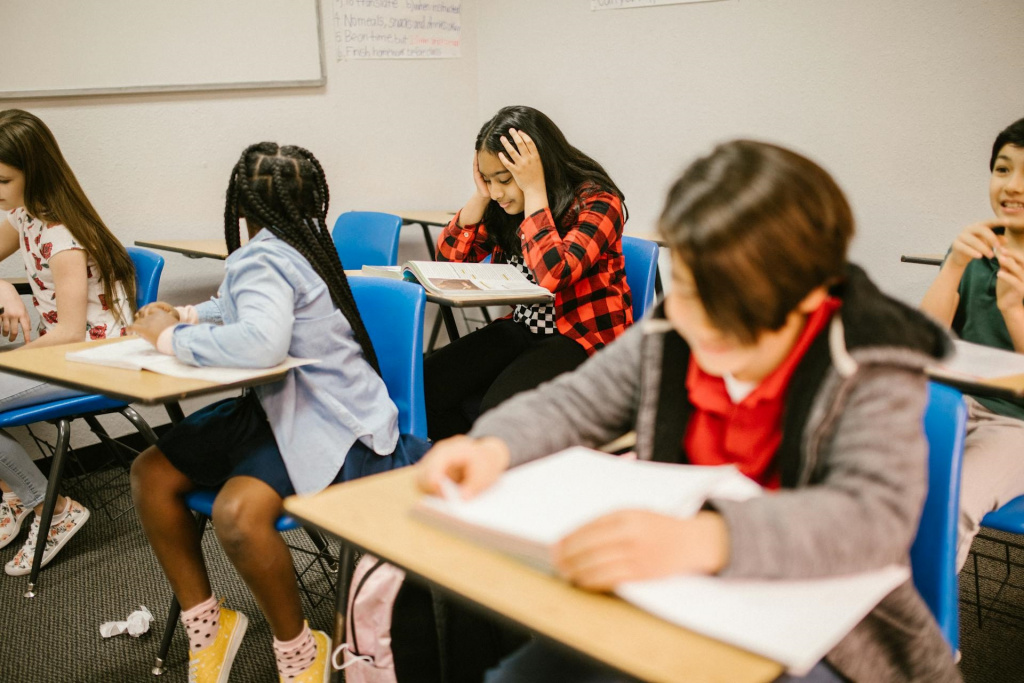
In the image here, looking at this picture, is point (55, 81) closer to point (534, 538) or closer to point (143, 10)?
point (143, 10)

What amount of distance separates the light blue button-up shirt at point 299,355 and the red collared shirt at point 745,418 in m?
0.75

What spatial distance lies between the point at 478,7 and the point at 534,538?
3.73 m

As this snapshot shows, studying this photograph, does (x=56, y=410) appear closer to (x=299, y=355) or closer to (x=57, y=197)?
(x=57, y=197)

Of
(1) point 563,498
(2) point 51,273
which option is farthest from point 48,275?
(1) point 563,498

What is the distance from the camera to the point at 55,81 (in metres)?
2.67

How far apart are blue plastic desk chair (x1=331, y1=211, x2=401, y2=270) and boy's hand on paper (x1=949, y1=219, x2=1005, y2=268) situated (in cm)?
177

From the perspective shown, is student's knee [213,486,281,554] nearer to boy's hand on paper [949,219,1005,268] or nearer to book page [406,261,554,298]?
book page [406,261,554,298]

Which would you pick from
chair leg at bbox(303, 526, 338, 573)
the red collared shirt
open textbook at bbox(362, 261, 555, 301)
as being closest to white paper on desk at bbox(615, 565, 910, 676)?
the red collared shirt

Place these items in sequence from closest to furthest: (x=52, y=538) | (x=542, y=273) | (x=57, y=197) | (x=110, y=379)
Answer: (x=110, y=379) < (x=542, y=273) < (x=57, y=197) < (x=52, y=538)

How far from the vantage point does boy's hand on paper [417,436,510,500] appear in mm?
780

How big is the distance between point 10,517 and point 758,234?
2466mm

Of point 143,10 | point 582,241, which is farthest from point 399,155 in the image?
point 582,241

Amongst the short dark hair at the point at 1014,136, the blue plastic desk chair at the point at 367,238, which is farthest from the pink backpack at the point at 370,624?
the blue plastic desk chair at the point at 367,238

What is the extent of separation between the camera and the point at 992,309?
64.1 inches
